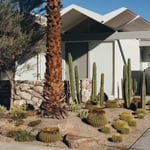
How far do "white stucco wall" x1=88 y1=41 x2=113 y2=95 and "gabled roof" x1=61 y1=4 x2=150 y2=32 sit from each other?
1.15 metres

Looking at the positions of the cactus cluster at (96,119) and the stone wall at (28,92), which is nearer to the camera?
the cactus cluster at (96,119)

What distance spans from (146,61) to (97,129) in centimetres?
1584

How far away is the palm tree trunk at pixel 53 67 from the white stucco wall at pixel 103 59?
6974 mm

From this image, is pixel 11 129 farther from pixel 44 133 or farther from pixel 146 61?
pixel 146 61

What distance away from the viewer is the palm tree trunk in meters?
11.7

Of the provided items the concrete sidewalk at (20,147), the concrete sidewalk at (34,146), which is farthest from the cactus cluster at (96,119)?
the concrete sidewalk at (20,147)

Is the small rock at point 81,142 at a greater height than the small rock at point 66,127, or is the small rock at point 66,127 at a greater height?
the small rock at point 66,127

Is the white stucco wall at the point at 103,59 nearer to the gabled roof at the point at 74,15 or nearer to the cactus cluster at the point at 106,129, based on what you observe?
the gabled roof at the point at 74,15

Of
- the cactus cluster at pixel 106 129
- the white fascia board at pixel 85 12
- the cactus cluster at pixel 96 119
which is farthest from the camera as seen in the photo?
the white fascia board at pixel 85 12

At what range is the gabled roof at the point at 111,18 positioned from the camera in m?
15.9

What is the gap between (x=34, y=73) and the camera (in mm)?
18938

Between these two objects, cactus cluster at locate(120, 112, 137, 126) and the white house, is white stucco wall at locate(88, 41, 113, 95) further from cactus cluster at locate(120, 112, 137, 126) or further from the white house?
cactus cluster at locate(120, 112, 137, 126)

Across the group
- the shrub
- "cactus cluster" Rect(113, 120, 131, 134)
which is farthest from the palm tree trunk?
the shrub

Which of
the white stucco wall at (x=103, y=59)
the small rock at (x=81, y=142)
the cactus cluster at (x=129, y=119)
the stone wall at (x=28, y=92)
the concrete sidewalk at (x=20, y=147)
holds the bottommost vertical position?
the concrete sidewalk at (x=20, y=147)
